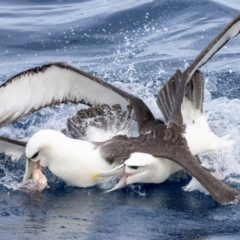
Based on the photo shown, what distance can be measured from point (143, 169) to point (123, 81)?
11.6 feet

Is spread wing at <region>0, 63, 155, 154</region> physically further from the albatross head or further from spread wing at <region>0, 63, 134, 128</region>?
the albatross head

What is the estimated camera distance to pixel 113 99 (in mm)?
9445

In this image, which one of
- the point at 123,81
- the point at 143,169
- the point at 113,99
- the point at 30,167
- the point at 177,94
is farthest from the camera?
the point at 123,81

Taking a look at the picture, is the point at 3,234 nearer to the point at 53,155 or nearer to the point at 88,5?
the point at 53,155

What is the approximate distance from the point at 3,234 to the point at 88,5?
31.9 feet

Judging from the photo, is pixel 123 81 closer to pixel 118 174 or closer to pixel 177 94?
pixel 177 94

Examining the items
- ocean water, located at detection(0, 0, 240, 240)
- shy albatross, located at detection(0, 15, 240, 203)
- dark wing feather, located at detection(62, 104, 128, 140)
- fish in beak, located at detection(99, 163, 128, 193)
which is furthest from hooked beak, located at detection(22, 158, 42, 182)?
dark wing feather, located at detection(62, 104, 128, 140)

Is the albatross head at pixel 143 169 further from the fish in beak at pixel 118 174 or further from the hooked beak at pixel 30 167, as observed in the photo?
the hooked beak at pixel 30 167

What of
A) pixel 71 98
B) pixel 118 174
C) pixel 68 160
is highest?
pixel 71 98

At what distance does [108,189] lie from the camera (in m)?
8.19

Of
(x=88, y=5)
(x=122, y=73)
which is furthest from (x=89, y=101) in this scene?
(x=88, y=5)

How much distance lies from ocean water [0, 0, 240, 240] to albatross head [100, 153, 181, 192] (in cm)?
12

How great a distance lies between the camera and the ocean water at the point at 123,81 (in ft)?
23.4

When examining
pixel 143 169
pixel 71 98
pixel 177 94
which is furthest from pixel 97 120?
pixel 143 169
